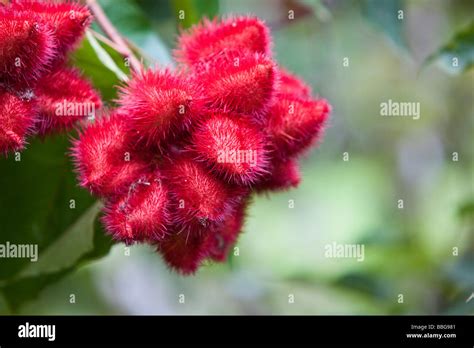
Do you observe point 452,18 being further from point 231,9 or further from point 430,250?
point 231,9

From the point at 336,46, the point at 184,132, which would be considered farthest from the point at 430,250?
the point at 184,132

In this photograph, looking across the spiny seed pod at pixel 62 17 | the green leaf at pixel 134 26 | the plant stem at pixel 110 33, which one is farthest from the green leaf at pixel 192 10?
the spiny seed pod at pixel 62 17

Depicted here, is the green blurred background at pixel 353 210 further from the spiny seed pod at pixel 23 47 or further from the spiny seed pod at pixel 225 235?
the spiny seed pod at pixel 23 47

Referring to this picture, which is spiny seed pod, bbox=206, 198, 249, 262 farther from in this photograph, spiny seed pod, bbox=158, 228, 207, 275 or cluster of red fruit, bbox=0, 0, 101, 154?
cluster of red fruit, bbox=0, 0, 101, 154

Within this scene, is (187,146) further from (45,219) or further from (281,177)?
(45,219)

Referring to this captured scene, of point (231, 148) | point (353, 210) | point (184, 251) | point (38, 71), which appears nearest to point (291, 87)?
point (231, 148)

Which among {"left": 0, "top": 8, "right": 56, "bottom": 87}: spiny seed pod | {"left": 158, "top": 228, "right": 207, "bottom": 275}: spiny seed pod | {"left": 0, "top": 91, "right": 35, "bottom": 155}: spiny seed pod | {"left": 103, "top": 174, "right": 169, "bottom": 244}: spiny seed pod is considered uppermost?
{"left": 0, "top": 8, "right": 56, "bottom": 87}: spiny seed pod

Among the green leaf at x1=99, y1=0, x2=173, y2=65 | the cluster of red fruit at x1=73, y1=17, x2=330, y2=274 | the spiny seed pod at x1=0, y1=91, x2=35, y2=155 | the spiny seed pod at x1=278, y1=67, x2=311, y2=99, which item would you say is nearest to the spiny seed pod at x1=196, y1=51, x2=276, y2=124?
the cluster of red fruit at x1=73, y1=17, x2=330, y2=274
